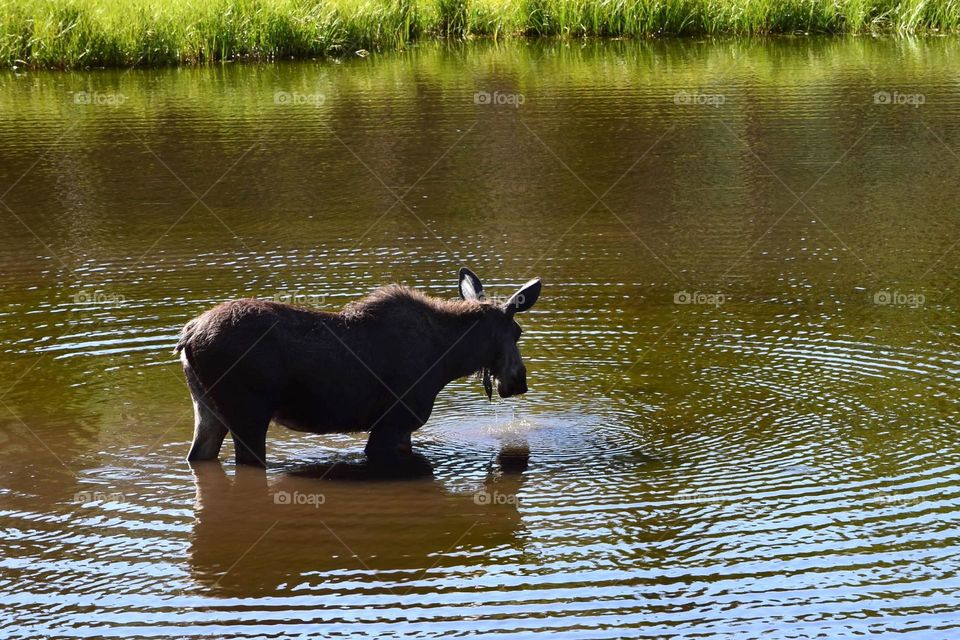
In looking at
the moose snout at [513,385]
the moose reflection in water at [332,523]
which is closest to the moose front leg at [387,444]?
the moose reflection in water at [332,523]

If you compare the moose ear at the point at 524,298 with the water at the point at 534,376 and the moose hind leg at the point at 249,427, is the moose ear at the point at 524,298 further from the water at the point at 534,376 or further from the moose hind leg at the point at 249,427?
the moose hind leg at the point at 249,427

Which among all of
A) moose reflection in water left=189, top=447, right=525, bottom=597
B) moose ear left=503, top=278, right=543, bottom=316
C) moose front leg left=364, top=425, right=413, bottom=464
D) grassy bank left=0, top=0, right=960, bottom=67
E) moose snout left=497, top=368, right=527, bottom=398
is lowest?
moose reflection in water left=189, top=447, right=525, bottom=597

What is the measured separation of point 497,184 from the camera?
20.7 meters

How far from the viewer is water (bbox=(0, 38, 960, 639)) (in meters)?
8.16

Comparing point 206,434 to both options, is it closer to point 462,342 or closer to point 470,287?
point 462,342

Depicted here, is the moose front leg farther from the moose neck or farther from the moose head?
the moose head

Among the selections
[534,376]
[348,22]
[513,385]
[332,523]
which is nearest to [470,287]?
[513,385]

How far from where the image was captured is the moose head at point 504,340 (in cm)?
1078

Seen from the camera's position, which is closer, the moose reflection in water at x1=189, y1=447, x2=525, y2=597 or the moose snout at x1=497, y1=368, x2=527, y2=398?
the moose reflection in water at x1=189, y1=447, x2=525, y2=597

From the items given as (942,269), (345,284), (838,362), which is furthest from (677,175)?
(838,362)

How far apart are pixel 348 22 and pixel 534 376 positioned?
26.9m

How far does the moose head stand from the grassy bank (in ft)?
85.3

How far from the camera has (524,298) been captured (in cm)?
1073

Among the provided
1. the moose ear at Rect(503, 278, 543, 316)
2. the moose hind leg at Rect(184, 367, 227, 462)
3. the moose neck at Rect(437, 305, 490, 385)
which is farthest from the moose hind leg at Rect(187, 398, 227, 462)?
the moose ear at Rect(503, 278, 543, 316)
